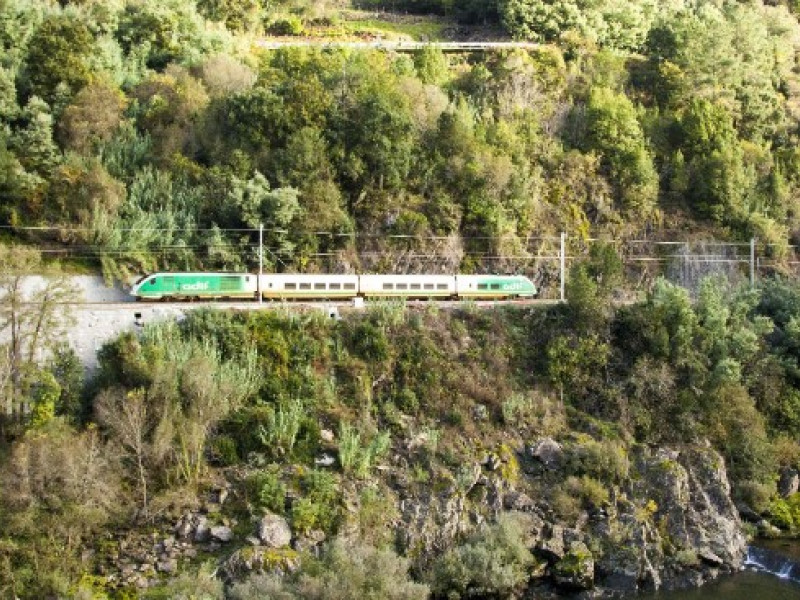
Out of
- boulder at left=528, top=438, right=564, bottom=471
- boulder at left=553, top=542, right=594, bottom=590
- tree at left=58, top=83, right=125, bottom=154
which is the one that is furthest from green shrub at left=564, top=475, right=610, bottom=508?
tree at left=58, top=83, right=125, bottom=154

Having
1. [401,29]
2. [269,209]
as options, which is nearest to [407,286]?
[269,209]

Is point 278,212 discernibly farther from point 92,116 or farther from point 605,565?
point 605,565

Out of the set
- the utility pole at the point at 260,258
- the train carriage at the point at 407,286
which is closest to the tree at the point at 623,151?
the train carriage at the point at 407,286

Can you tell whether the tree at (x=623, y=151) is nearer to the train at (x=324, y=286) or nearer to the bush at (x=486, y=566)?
the train at (x=324, y=286)

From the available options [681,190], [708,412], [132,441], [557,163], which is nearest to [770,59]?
[681,190]

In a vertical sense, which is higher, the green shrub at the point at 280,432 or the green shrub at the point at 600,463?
the green shrub at the point at 280,432
